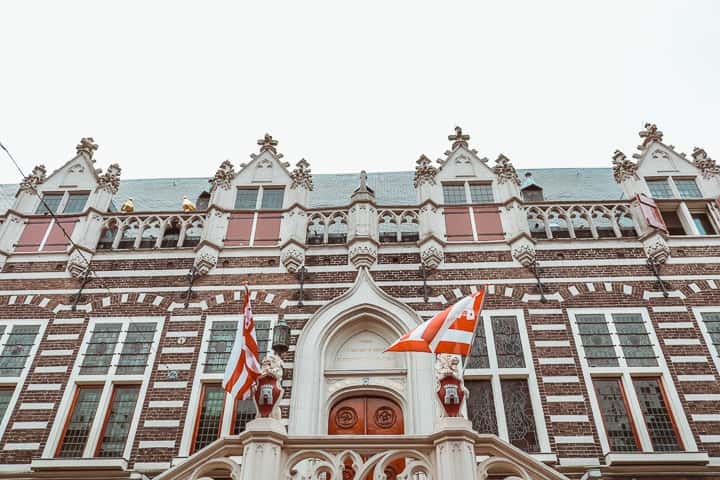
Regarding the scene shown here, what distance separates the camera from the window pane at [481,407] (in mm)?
11828

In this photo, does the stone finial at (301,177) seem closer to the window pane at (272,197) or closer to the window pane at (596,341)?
the window pane at (272,197)

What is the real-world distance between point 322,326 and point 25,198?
973cm

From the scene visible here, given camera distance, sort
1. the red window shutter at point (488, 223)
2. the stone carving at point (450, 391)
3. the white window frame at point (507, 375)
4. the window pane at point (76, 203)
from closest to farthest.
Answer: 1. the stone carving at point (450, 391)
2. the white window frame at point (507, 375)
3. the red window shutter at point (488, 223)
4. the window pane at point (76, 203)

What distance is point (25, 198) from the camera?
653 inches

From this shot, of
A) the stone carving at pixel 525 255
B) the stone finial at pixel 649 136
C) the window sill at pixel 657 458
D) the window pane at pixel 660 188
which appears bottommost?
the window sill at pixel 657 458

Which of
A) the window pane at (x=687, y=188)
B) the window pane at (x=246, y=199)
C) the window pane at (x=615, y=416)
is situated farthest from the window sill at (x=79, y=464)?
the window pane at (x=687, y=188)

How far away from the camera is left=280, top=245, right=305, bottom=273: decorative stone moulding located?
14523 millimetres

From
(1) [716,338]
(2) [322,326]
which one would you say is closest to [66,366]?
(2) [322,326]

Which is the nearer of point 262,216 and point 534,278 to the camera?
point 534,278

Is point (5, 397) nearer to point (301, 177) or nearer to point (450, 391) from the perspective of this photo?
point (301, 177)

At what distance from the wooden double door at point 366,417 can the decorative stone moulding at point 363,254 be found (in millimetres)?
3311

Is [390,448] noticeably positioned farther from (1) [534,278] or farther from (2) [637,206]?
(2) [637,206]

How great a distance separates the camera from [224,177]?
16.8m

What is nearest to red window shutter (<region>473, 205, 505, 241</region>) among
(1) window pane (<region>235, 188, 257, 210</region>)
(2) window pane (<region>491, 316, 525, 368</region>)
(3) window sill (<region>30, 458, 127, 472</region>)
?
(2) window pane (<region>491, 316, 525, 368</region>)
